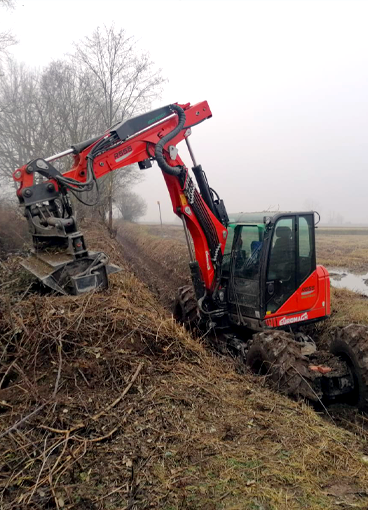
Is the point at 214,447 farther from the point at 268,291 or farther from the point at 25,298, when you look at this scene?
the point at 25,298

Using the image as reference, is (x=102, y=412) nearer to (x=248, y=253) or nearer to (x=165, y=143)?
(x=248, y=253)

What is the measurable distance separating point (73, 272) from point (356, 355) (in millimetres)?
3658

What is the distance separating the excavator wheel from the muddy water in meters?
5.58

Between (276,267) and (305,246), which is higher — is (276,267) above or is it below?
below

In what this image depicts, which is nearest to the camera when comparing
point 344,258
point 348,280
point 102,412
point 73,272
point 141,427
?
point 141,427

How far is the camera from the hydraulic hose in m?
5.79

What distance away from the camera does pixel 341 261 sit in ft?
53.1

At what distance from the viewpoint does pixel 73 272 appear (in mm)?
5387

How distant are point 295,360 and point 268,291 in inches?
49.8

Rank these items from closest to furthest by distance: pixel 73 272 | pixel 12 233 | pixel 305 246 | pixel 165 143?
pixel 73 272, pixel 305 246, pixel 165 143, pixel 12 233

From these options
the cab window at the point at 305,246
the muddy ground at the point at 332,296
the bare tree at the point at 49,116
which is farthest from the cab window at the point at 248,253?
the bare tree at the point at 49,116

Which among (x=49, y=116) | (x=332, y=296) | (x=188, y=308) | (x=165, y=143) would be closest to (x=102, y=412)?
(x=165, y=143)

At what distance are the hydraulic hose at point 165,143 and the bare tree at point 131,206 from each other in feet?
150

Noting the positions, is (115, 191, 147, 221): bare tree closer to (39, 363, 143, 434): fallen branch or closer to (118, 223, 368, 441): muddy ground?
(118, 223, 368, 441): muddy ground
